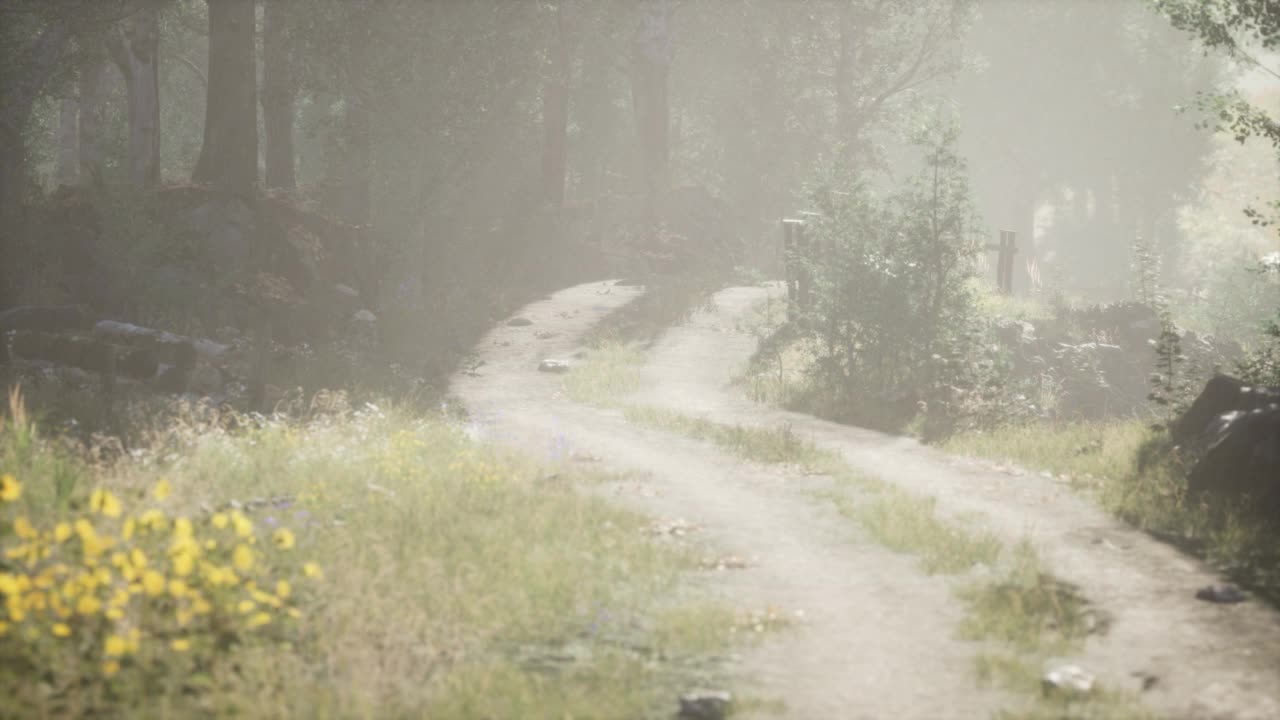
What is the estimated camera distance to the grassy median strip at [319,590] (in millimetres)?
6824

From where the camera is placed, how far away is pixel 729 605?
9469 mm

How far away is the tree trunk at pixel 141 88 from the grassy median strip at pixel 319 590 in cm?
1910

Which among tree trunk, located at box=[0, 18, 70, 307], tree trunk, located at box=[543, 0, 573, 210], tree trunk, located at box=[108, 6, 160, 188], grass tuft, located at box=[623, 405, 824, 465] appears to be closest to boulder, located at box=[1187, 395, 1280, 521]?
grass tuft, located at box=[623, 405, 824, 465]

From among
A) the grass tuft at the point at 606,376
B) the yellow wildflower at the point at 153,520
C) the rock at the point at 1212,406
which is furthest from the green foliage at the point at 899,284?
the yellow wildflower at the point at 153,520

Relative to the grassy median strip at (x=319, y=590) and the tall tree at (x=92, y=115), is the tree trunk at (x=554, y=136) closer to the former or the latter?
the tall tree at (x=92, y=115)

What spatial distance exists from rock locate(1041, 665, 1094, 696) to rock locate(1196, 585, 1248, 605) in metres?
2.18

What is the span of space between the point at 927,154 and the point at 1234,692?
14.0 metres

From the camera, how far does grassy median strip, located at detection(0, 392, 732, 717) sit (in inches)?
269

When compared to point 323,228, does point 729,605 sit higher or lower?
lower

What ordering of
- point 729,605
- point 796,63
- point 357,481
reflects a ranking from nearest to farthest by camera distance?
point 729,605 < point 357,481 < point 796,63

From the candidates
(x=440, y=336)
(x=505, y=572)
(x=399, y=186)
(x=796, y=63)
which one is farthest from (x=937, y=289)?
(x=796, y=63)

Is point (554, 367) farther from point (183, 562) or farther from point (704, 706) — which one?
point (183, 562)

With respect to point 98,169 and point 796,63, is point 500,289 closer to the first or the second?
point 98,169

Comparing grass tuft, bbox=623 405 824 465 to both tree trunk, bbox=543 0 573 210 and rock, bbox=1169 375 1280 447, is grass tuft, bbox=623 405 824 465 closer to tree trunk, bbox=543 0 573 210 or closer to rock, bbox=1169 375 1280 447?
rock, bbox=1169 375 1280 447
